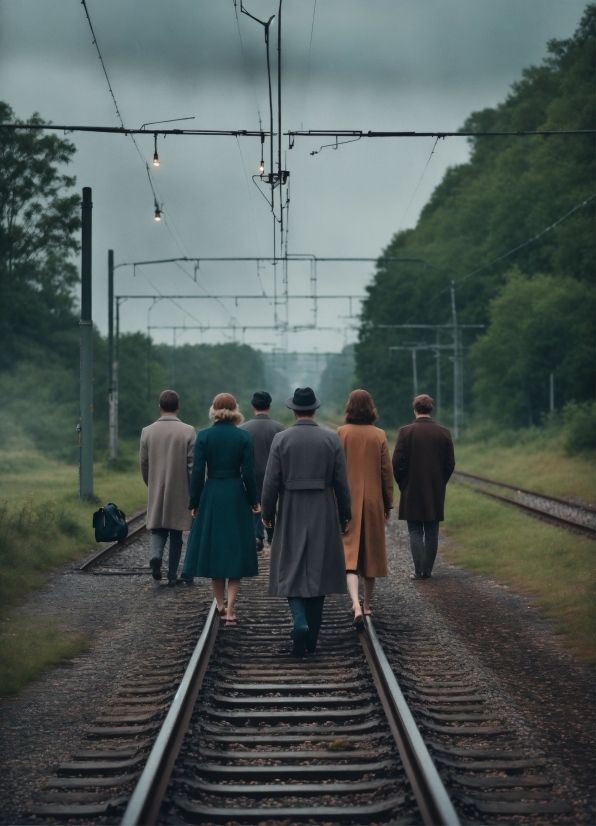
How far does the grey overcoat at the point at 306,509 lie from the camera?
789 cm

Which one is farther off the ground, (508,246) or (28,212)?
(508,246)

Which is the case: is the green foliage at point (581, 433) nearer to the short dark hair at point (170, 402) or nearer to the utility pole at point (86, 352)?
the utility pole at point (86, 352)

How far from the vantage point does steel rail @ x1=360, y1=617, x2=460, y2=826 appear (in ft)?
14.5

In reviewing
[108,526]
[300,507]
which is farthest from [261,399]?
[300,507]

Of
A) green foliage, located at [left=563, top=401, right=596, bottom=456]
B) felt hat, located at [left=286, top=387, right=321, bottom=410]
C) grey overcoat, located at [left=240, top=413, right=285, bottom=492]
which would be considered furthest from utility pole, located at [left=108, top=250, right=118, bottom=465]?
felt hat, located at [left=286, top=387, right=321, bottom=410]

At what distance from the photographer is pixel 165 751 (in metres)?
5.21

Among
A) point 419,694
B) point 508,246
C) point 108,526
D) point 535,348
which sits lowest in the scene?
point 419,694

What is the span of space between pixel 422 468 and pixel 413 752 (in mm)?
6548

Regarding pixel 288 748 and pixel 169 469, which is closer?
pixel 288 748

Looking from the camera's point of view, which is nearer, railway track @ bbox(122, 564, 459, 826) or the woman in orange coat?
railway track @ bbox(122, 564, 459, 826)

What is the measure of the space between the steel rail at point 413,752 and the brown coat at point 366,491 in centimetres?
140

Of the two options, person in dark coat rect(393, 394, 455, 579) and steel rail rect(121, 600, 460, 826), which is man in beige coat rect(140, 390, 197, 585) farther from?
steel rail rect(121, 600, 460, 826)

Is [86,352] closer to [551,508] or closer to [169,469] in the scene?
[169,469]

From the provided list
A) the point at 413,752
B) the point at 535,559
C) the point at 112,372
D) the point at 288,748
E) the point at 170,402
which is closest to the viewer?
the point at 413,752
